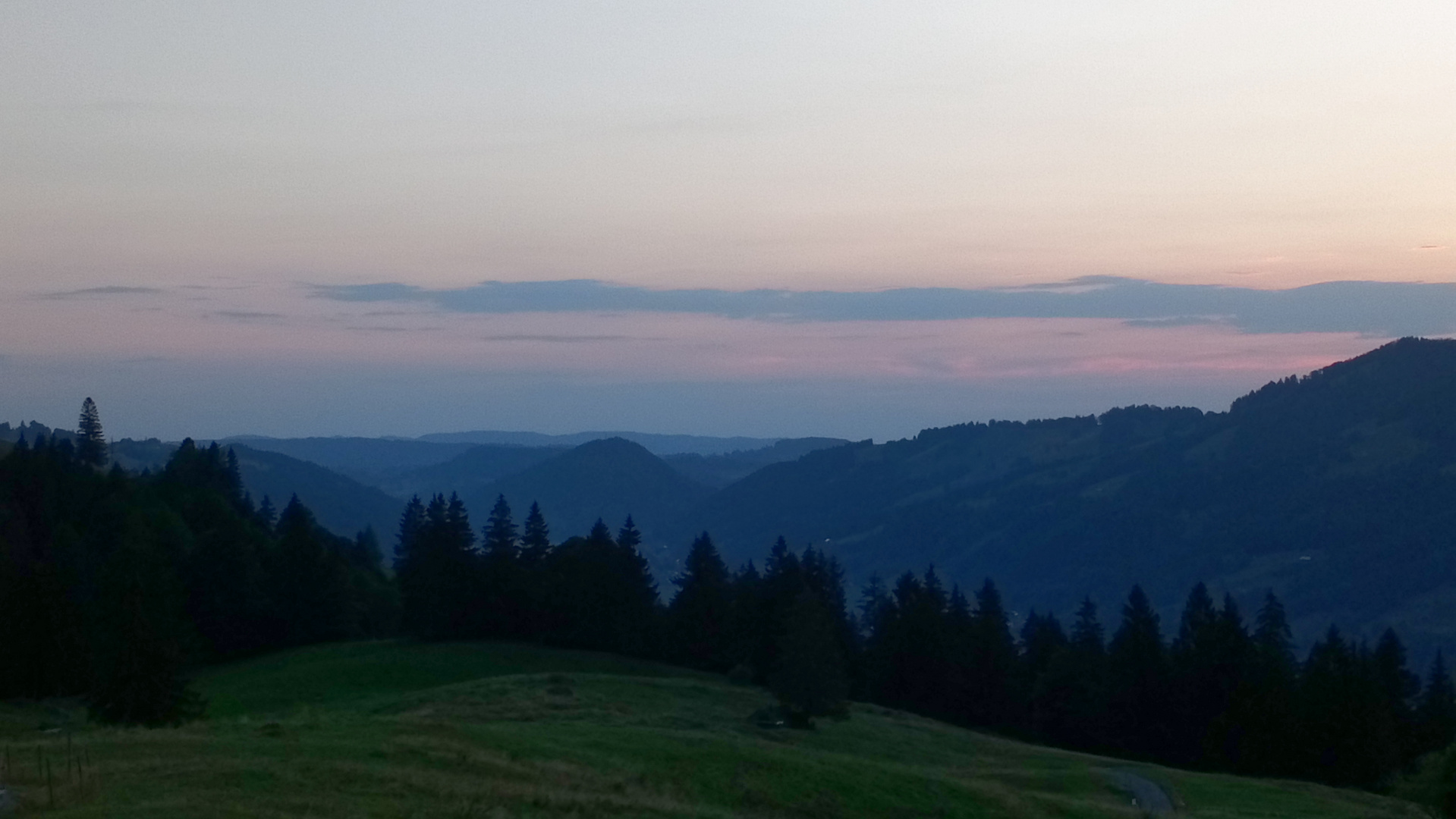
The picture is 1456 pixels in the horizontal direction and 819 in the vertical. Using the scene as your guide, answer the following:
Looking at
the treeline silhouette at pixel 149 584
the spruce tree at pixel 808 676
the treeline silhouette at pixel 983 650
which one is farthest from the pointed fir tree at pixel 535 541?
the spruce tree at pixel 808 676

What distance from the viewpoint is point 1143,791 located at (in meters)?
44.4

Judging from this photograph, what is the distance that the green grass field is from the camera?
2198 centimetres

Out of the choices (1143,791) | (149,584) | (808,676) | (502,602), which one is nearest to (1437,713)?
(1143,791)

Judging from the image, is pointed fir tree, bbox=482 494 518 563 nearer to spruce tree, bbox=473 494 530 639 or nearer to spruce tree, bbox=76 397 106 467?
spruce tree, bbox=473 494 530 639

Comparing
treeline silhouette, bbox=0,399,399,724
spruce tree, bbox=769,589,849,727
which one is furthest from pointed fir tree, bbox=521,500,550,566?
spruce tree, bbox=769,589,849,727

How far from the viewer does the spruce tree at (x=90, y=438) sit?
131000 mm

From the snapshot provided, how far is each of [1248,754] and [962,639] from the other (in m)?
20.9

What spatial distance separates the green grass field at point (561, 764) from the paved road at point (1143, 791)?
61cm

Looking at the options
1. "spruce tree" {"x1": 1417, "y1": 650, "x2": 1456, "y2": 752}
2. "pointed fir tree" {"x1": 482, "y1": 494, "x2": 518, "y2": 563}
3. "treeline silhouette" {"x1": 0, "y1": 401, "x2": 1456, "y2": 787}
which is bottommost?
"spruce tree" {"x1": 1417, "y1": 650, "x2": 1456, "y2": 752}

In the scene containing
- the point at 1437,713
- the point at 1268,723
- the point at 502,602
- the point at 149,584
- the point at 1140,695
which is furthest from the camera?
the point at 502,602

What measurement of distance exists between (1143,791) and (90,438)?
399 feet

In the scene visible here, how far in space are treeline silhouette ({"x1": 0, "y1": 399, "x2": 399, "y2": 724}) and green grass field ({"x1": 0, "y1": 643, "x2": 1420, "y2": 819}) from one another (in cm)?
407

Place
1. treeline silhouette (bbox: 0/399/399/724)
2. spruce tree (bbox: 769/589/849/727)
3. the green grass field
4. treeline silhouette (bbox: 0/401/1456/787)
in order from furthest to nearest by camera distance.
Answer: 1. treeline silhouette (bbox: 0/401/1456/787)
2. spruce tree (bbox: 769/589/849/727)
3. treeline silhouette (bbox: 0/399/399/724)
4. the green grass field

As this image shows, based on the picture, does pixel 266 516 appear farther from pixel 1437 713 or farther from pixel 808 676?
pixel 1437 713
